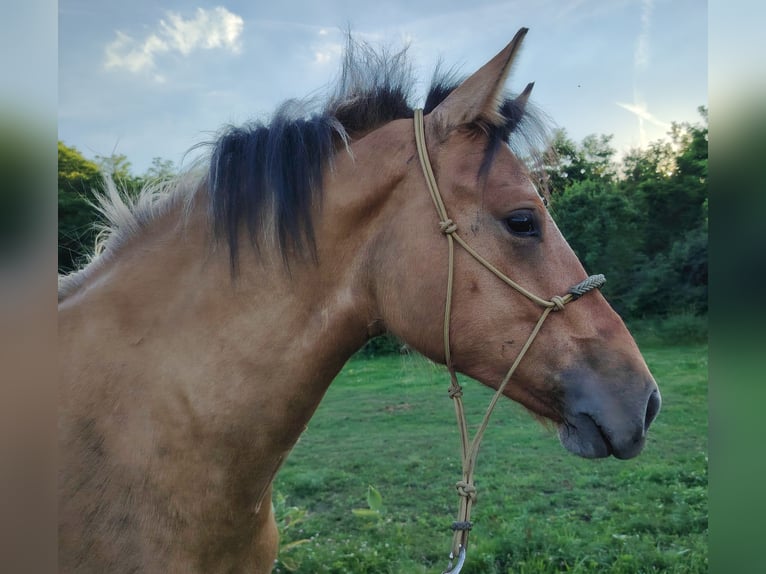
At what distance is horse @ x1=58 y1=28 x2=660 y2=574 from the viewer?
1629mm

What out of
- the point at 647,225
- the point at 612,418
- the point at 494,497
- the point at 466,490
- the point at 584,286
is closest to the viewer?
the point at 612,418

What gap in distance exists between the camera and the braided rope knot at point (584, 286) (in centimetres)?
167

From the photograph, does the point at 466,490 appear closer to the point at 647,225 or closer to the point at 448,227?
the point at 448,227

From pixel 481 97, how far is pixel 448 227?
45 centimetres

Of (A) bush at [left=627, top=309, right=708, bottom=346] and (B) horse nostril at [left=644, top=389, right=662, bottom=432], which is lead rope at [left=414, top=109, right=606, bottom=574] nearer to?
(B) horse nostril at [left=644, top=389, right=662, bottom=432]

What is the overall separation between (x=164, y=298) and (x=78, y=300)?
331 millimetres

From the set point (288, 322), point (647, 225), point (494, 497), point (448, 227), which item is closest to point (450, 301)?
point (448, 227)

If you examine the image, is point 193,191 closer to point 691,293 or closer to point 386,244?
point 386,244

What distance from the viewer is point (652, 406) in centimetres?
162

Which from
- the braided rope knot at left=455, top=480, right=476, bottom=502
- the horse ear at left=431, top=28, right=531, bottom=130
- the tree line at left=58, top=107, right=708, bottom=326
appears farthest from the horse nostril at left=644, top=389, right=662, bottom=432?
the tree line at left=58, top=107, right=708, bottom=326

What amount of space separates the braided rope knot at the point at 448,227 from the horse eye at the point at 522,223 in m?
0.18

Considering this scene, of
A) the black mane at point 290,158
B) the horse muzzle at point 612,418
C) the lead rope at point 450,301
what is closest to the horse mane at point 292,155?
the black mane at point 290,158

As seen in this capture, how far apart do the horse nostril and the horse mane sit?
2.87 feet

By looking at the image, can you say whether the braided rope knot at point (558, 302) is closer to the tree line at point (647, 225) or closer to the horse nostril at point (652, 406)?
the horse nostril at point (652, 406)
